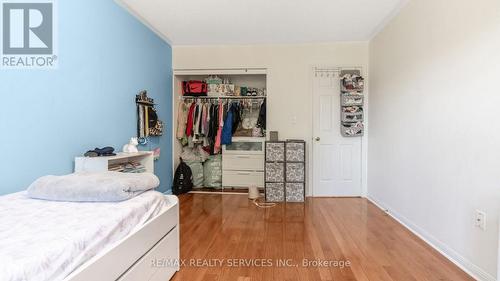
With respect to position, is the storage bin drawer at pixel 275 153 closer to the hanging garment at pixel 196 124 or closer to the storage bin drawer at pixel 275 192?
the storage bin drawer at pixel 275 192

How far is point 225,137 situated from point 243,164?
54 cm

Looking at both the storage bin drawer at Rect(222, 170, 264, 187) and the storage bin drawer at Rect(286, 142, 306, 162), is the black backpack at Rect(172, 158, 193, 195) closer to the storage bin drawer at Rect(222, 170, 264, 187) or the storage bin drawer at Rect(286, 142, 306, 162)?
the storage bin drawer at Rect(222, 170, 264, 187)

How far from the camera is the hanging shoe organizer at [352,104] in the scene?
155 inches

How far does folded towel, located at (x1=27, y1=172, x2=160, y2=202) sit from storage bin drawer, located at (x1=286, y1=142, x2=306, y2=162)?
2.54 metres

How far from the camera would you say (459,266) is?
77.0 inches

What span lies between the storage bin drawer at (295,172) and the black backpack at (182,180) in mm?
1625

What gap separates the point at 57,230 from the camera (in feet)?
3.58

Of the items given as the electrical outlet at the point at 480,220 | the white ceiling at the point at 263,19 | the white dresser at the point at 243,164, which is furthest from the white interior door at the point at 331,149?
the electrical outlet at the point at 480,220

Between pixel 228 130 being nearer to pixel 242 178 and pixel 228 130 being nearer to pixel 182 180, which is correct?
pixel 242 178

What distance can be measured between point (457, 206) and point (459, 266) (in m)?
0.43

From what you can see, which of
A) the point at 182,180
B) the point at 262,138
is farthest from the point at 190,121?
the point at 262,138

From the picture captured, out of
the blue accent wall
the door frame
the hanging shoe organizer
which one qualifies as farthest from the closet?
the hanging shoe organizer

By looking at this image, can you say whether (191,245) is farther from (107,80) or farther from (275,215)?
(107,80)

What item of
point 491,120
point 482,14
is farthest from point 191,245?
point 482,14
